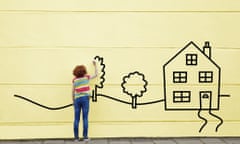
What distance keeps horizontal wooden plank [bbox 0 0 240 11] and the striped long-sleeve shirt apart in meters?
1.19

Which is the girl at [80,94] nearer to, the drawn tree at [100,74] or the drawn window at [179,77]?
the drawn tree at [100,74]

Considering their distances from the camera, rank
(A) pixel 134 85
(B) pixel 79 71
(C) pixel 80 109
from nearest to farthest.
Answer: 1. (B) pixel 79 71
2. (C) pixel 80 109
3. (A) pixel 134 85

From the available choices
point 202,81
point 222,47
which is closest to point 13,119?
point 202,81

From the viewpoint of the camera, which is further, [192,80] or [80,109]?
[192,80]

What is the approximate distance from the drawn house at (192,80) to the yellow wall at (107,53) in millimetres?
109

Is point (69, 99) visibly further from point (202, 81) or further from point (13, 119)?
point (202, 81)

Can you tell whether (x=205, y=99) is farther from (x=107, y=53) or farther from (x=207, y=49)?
(x=107, y=53)

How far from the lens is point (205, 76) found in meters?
6.70

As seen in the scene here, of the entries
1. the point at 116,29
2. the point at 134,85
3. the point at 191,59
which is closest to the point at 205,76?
the point at 191,59

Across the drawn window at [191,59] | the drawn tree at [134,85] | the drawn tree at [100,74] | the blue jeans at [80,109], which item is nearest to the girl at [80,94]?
→ the blue jeans at [80,109]

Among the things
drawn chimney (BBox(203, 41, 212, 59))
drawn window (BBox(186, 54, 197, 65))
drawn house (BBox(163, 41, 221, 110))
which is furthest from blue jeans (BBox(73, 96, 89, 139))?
drawn chimney (BBox(203, 41, 212, 59))

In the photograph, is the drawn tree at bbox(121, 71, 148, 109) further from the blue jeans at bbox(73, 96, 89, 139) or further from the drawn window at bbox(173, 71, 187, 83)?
the blue jeans at bbox(73, 96, 89, 139)

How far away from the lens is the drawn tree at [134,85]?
660 centimetres

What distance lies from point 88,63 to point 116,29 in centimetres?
74
